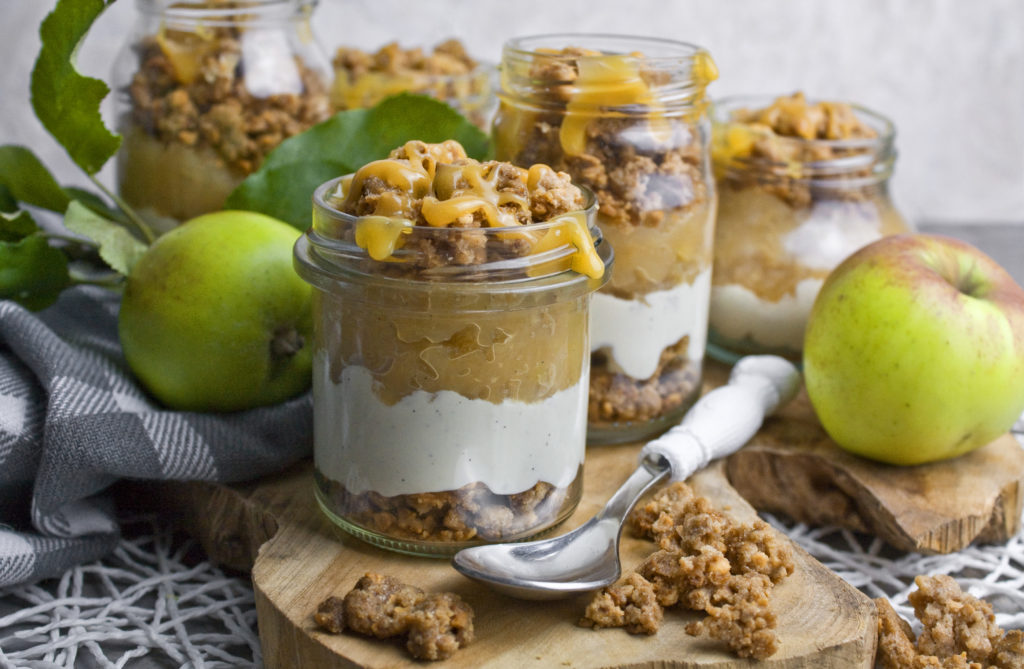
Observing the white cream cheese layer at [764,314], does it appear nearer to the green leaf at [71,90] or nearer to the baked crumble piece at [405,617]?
the baked crumble piece at [405,617]

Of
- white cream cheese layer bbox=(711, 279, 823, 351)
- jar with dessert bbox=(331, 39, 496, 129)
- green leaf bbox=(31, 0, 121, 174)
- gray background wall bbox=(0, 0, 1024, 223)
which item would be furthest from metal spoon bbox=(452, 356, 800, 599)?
gray background wall bbox=(0, 0, 1024, 223)

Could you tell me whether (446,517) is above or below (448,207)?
below

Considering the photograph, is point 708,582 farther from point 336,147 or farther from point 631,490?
point 336,147

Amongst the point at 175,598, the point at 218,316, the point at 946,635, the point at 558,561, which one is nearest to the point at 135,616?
the point at 175,598

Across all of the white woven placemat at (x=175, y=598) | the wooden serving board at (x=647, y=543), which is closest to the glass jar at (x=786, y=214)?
the wooden serving board at (x=647, y=543)

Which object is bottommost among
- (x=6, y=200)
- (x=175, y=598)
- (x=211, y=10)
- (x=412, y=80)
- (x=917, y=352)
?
Answer: (x=175, y=598)

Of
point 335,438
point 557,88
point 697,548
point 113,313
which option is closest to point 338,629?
point 335,438

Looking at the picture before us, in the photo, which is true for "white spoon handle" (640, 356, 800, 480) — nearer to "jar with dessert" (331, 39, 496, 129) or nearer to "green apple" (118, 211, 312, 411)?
"green apple" (118, 211, 312, 411)

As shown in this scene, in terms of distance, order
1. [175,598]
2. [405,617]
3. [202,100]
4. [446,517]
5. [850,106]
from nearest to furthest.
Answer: [405,617], [446,517], [175,598], [202,100], [850,106]
